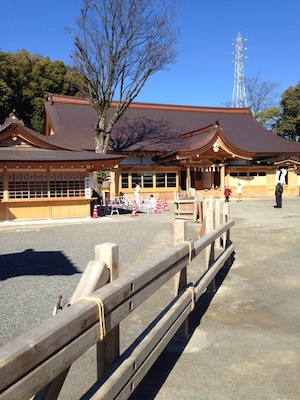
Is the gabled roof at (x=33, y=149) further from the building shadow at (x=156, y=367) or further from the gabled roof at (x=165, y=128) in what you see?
the building shadow at (x=156, y=367)

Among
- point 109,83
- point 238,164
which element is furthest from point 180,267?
point 238,164

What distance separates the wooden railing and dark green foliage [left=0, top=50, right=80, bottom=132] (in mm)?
35109

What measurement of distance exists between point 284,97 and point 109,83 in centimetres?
2693

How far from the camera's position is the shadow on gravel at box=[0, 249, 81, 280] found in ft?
22.8

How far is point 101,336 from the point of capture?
200 centimetres

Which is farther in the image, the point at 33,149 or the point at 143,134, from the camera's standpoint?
the point at 143,134

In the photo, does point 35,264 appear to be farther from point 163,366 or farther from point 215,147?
point 215,147

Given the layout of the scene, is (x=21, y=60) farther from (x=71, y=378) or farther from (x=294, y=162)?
(x=71, y=378)

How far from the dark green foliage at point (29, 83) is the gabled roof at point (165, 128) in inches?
276

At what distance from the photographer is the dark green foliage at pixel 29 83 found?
35.2m

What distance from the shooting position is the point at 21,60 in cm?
3625

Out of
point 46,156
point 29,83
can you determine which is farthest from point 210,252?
point 29,83

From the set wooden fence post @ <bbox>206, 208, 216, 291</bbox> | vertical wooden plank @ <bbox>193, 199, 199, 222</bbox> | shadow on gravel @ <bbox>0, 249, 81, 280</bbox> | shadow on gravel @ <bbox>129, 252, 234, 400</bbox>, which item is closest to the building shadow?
shadow on gravel @ <bbox>129, 252, 234, 400</bbox>

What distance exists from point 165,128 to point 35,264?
25511 mm
